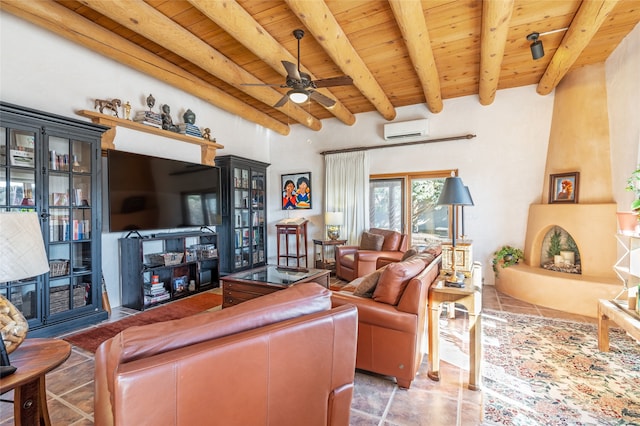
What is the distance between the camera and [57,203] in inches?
121

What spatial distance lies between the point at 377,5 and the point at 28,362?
3441 mm

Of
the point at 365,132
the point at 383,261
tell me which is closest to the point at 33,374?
the point at 383,261

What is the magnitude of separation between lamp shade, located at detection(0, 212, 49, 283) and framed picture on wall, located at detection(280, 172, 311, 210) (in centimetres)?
524

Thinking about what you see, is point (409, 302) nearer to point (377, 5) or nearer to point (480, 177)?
point (377, 5)

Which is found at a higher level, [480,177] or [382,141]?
[382,141]

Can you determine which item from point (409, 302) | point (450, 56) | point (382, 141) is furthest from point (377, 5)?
point (382, 141)

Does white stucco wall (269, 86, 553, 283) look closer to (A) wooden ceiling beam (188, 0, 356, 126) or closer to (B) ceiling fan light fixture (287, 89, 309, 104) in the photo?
(B) ceiling fan light fixture (287, 89, 309, 104)

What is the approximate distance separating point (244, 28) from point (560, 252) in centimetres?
488

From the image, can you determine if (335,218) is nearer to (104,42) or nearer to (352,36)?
(352,36)

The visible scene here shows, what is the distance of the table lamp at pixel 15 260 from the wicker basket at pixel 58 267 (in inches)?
85.5

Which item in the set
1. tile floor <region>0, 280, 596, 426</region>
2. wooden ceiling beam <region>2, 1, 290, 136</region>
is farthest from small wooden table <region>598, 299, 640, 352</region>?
wooden ceiling beam <region>2, 1, 290, 136</region>

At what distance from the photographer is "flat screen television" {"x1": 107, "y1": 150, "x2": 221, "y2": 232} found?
359 centimetres

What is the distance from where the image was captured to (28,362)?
124 cm

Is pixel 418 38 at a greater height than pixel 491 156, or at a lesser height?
greater
